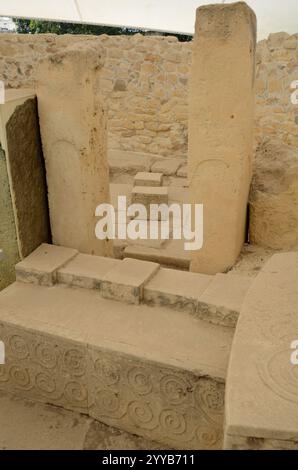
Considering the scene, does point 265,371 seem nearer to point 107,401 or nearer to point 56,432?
point 107,401

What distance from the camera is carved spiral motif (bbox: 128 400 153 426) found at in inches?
88.9

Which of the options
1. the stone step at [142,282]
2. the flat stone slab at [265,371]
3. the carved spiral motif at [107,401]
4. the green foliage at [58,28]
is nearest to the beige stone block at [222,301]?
the stone step at [142,282]

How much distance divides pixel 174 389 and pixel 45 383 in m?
0.83

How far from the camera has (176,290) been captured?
8.70 ft

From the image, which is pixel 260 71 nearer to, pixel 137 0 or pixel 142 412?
pixel 137 0

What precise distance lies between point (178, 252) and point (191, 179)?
1287 millimetres

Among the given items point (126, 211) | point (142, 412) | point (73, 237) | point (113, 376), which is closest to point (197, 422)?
point (142, 412)

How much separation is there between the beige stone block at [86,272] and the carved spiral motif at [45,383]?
63cm

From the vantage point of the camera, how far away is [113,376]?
2.28m

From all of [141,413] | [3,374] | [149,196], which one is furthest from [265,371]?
[149,196]

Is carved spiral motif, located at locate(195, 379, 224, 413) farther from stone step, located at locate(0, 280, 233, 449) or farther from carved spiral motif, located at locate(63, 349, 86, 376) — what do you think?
carved spiral motif, located at locate(63, 349, 86, 376)

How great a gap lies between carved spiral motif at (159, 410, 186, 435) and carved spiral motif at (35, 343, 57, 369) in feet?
2.22

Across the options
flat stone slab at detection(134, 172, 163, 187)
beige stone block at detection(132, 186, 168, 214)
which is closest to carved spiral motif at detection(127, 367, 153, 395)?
beige stone block at detection(132, 186, 168, 214)

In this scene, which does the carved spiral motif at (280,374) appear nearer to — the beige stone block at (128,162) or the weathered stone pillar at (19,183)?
the weathered stone pillar at (19,183)
